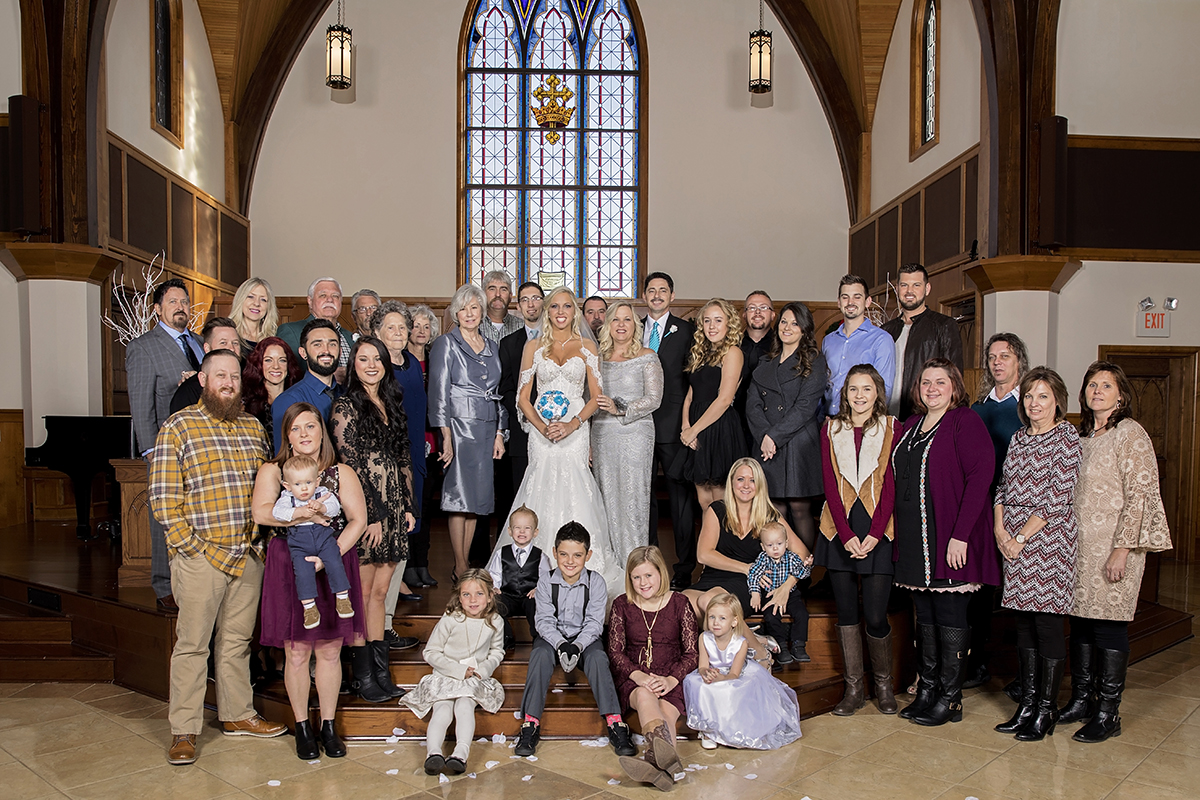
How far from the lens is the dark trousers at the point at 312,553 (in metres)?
3.50

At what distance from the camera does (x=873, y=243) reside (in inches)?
432

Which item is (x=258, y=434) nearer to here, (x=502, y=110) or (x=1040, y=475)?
(x=1040, y=475)

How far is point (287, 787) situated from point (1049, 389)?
334 cm

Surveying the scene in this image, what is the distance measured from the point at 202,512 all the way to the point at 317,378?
27.5 inches

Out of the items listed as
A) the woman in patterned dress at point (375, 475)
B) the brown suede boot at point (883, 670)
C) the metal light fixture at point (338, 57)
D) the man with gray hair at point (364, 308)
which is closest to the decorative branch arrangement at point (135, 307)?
the metal light fixture at point (338, 57)

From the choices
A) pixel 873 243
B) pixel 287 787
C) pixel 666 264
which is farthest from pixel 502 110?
pixel 287 787

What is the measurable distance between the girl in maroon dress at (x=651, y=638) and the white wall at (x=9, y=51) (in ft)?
23.1

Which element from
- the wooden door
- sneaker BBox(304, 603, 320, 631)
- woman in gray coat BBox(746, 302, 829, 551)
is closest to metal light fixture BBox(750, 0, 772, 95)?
the wooden door

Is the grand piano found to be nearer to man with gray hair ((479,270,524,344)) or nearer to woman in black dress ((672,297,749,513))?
man with gray hair ((479,270,524,344))

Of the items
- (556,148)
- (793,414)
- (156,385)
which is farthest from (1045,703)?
(556,148)

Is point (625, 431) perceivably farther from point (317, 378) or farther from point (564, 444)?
point (317, 378)

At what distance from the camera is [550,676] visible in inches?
151

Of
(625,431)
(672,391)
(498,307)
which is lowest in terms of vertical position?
(625,431)

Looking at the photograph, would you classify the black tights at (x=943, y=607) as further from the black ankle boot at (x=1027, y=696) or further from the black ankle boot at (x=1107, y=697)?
the black ankle boot at (x=1107, y=697)
